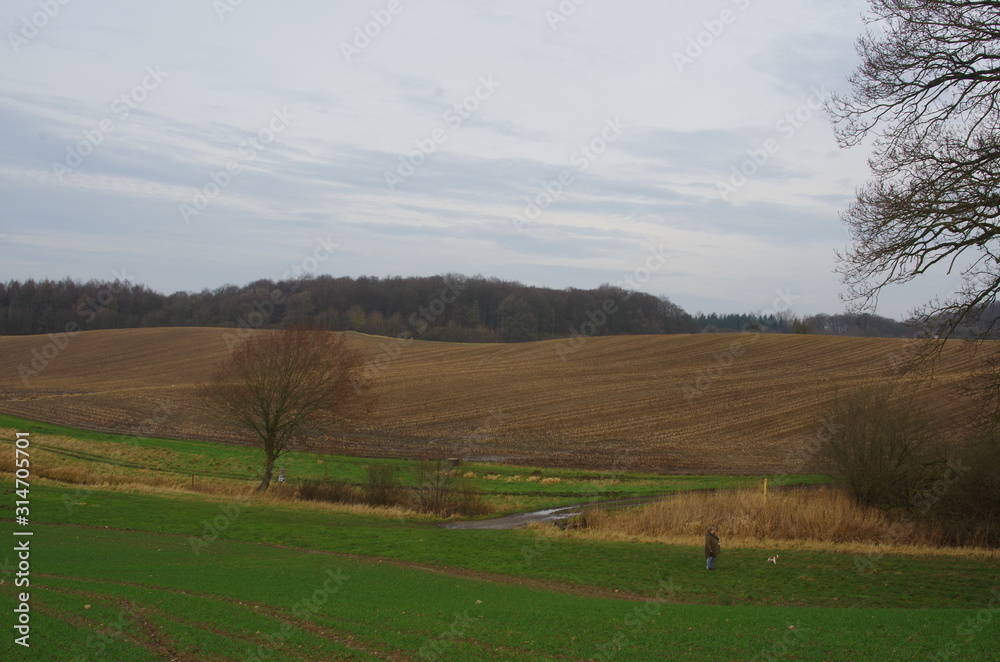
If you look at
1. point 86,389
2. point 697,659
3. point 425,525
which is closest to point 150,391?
point 86,389

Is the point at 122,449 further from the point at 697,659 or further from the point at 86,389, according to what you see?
the point at 697,659

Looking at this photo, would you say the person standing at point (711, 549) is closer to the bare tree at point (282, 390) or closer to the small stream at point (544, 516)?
the small stream at point (544, 516)

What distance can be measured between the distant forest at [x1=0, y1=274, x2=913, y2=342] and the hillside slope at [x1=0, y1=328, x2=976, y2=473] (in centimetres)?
2433

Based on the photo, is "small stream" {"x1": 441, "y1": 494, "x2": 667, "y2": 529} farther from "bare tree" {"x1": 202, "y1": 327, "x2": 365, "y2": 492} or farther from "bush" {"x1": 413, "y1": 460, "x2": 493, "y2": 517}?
"bare tree" {"x1": 202, "y1": 327, "x2": 365, "y2": 492}

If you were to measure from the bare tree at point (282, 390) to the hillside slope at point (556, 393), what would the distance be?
4.69 meters

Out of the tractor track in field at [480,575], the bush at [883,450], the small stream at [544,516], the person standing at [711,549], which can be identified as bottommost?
the small stream at [544,516]

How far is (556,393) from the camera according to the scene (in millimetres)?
66875

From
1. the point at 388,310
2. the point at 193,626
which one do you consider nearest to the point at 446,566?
the point at 193,626

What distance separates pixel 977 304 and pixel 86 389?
79252mm

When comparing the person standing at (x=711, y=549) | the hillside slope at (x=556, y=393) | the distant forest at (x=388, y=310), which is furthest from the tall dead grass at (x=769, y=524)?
the distant forest at (x=388, y=310)

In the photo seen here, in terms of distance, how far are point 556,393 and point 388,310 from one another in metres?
75.3

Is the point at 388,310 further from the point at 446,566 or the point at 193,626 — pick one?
the point at 193,626

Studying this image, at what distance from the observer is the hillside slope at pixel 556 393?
→ 4888cm

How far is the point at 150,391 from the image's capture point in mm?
71625
